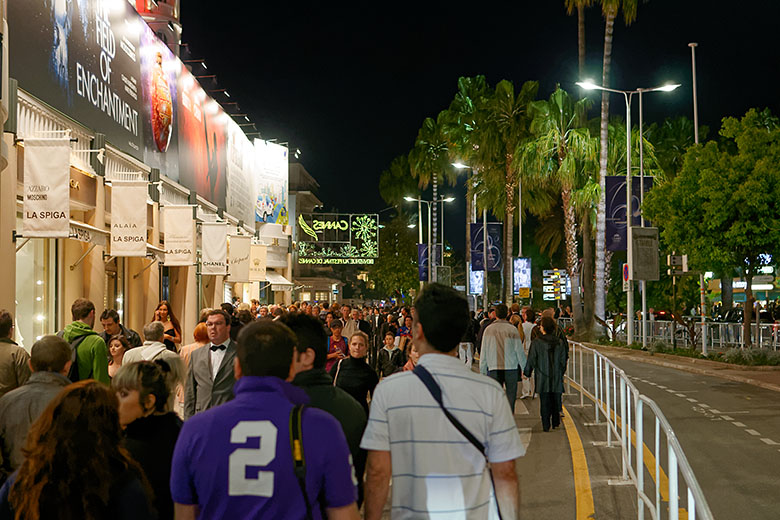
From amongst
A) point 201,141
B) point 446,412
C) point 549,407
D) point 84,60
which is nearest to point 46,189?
point 84,60

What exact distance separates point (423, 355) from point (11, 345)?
4.58 m

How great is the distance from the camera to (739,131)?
29.3 metres

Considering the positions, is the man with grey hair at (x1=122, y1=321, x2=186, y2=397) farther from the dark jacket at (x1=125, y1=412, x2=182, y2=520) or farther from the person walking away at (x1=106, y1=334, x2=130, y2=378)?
the dark jacket at (x1=125, y1=412, x2=182, y2=520)

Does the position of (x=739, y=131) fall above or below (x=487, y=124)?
below

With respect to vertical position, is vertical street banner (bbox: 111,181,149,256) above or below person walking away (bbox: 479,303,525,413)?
above

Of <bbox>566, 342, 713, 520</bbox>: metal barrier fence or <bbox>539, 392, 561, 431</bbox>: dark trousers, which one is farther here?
<bbox>539, 392, 561, 431</bbox>: dark trousers

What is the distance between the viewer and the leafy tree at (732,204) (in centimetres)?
2773

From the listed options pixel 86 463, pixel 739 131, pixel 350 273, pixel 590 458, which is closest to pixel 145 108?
pixel 590 458

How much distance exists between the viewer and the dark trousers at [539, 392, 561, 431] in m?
13.5

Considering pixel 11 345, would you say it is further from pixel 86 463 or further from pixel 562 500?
pixel 562 500

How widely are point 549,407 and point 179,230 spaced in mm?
11918

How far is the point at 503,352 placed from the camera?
1370 cm

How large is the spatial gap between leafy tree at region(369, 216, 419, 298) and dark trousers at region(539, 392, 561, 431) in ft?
252

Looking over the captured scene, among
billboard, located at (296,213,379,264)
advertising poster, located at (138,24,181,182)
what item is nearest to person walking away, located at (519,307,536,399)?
advertising poster, located at (138,24,181,182)
